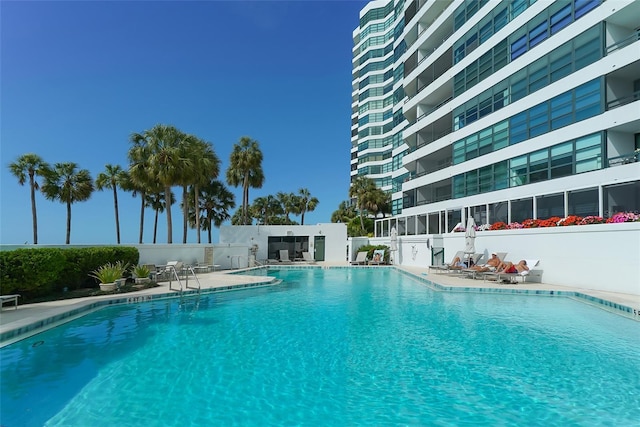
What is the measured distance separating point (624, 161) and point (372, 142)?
1550 inches

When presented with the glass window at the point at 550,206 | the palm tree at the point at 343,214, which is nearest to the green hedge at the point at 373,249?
the glass window at the point at 550,206

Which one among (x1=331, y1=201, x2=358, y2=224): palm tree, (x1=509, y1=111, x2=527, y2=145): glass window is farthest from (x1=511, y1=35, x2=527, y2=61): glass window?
(x1=331, y1=201, x2=358, y2=224): palm tree

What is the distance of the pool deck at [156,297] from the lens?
7238 millimetres

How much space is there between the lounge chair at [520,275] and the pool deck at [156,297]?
34 centimetres

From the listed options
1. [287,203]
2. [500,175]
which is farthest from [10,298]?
[287,203]

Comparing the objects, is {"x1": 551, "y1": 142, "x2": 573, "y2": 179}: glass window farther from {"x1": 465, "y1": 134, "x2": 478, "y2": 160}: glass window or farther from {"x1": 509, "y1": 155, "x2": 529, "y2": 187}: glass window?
{"x1": 465, "y1": 134, "x2": 478, "y2": 160}: glass window

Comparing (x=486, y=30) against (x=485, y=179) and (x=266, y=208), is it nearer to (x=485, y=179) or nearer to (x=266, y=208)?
(x=485, y=179)

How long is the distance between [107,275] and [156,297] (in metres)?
2.09

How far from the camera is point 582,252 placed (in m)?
12.1

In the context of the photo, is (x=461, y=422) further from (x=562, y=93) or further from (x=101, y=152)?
(x=101, y=152)

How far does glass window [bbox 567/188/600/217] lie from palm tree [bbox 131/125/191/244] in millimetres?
21966

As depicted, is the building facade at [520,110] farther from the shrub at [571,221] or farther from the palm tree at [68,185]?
the palm tree at [68,185]

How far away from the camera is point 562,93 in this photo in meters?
16.7

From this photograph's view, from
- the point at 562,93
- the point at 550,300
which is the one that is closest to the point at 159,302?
the point at 550,300
